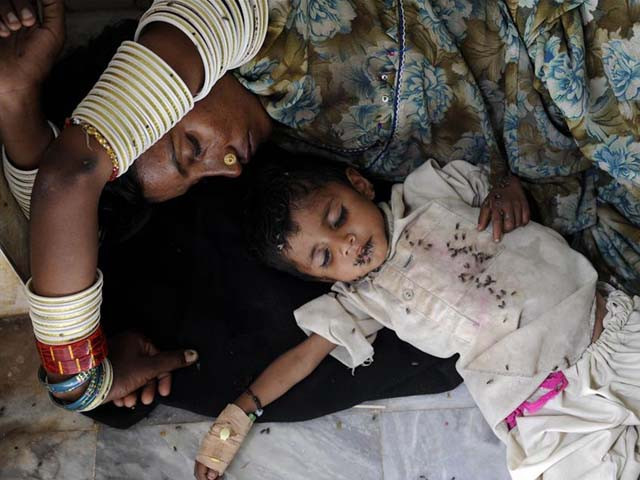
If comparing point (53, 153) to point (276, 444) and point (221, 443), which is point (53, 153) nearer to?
point (221, 443)

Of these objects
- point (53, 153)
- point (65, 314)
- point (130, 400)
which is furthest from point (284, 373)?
point (53, 153)

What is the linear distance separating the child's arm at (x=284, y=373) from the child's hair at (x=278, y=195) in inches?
8.3

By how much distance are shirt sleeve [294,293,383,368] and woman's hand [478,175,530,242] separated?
17.0 inches

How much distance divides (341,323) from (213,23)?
924 millimetres

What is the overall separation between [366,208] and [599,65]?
2.20ft

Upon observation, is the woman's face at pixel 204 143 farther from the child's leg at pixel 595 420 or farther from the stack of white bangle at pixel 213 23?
the child's leg at pixel 595 420

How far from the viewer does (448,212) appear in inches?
79.4

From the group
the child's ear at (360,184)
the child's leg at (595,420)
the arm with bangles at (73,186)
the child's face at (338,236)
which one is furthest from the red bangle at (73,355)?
the child's leg at (595,420)

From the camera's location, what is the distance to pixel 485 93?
2.02 metres

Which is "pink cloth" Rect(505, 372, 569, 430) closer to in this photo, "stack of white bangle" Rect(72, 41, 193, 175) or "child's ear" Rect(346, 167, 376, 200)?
"child's ear" Rect(346, 167, 376, 200)

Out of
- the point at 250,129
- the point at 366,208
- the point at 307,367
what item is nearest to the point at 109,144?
the point at 250,129

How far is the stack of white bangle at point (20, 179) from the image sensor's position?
179 centimetres

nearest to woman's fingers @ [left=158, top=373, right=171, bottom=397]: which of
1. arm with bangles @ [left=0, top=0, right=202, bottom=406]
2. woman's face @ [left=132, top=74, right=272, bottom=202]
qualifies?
arm with bangles @ [left=0, top=0, right=202, bottom=406]

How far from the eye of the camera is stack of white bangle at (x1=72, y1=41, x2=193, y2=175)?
148 centimetres
